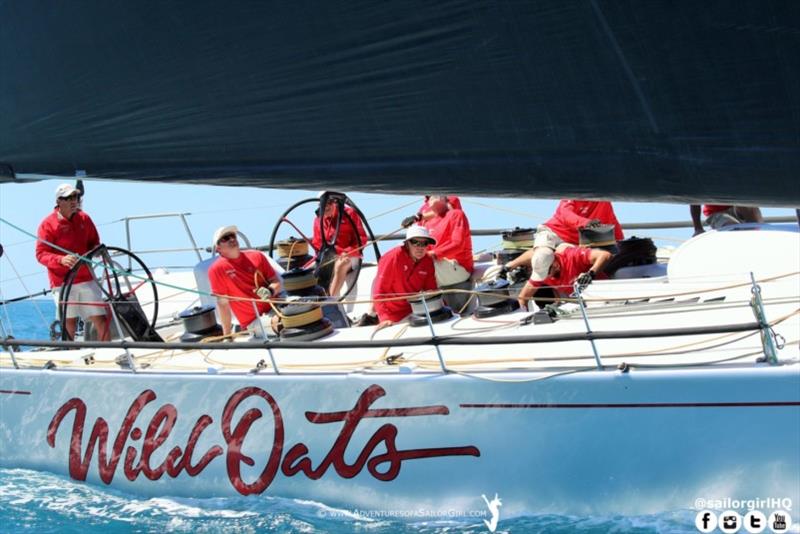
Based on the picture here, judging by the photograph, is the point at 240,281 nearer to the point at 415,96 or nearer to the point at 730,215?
the point at 730,215

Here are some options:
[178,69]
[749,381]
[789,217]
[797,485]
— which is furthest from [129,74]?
[789,217]

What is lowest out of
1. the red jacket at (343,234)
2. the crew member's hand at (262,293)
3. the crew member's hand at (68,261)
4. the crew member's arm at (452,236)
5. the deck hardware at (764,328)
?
the deck hardware at (764,328)

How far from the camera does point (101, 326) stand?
714cm

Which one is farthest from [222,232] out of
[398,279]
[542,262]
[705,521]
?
[705,521]

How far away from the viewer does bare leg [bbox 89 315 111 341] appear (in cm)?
711

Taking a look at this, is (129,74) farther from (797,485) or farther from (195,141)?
(797,485)

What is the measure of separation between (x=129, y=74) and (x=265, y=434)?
8.11 feet

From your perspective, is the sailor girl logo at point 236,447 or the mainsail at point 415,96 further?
the sailor girl logo at point 236,447

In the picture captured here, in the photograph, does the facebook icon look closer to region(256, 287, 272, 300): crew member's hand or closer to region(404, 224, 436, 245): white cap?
region(404, 224, 436, 245): white cap

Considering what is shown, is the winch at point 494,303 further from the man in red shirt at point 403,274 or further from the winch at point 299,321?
the winch at point 299,321

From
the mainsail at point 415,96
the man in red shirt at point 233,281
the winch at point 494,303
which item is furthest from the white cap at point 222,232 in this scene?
the mainsail at point 415,96

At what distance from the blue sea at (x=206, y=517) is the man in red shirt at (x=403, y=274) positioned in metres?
1.35

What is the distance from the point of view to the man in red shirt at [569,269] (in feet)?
19.5

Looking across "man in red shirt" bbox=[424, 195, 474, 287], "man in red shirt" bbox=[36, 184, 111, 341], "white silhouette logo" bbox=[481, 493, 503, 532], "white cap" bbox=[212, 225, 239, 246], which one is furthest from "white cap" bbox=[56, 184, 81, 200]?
"white silhouette logo" bbox=[481, 493, 503, 532]
